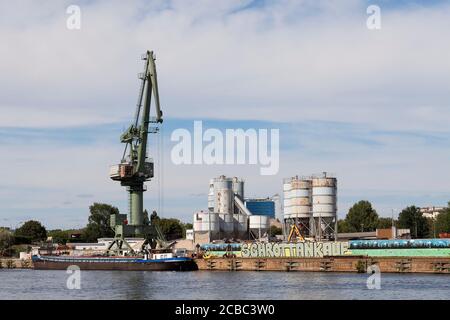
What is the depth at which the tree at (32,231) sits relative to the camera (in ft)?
644

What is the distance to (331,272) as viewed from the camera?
9400 centimetres

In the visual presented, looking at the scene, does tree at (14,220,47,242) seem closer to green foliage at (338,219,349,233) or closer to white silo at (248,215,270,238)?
white silo at (248,215,270,238)

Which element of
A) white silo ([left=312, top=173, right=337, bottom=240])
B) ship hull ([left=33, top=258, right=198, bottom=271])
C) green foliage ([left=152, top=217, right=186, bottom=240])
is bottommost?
ship hull ([left=33, top=258, right=198, bottom=271])

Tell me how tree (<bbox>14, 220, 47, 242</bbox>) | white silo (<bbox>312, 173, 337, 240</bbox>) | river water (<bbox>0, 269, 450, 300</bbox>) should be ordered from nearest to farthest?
river water (<bbox>0, 269, 450, 300</bbox>), white silo (<bbox>312, 173, 337, 240</bbox>), tree (<bbox>14, 220, 47, 242</bbox>)

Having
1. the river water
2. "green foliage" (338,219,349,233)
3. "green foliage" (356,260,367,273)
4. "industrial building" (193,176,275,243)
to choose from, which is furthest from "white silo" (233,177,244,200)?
the river water

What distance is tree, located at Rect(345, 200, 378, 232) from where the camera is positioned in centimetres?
18712

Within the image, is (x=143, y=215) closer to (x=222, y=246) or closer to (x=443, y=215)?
(x=222, y=246)

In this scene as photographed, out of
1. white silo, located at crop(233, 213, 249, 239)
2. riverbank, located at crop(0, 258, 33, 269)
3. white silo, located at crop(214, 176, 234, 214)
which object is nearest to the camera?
riverbank, located at crop(0, 258, 33, 269)

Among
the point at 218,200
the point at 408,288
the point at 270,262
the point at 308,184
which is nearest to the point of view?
the point at 408,288

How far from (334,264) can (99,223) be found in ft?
365

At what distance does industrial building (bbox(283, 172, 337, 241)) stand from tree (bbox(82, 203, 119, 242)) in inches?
3384
